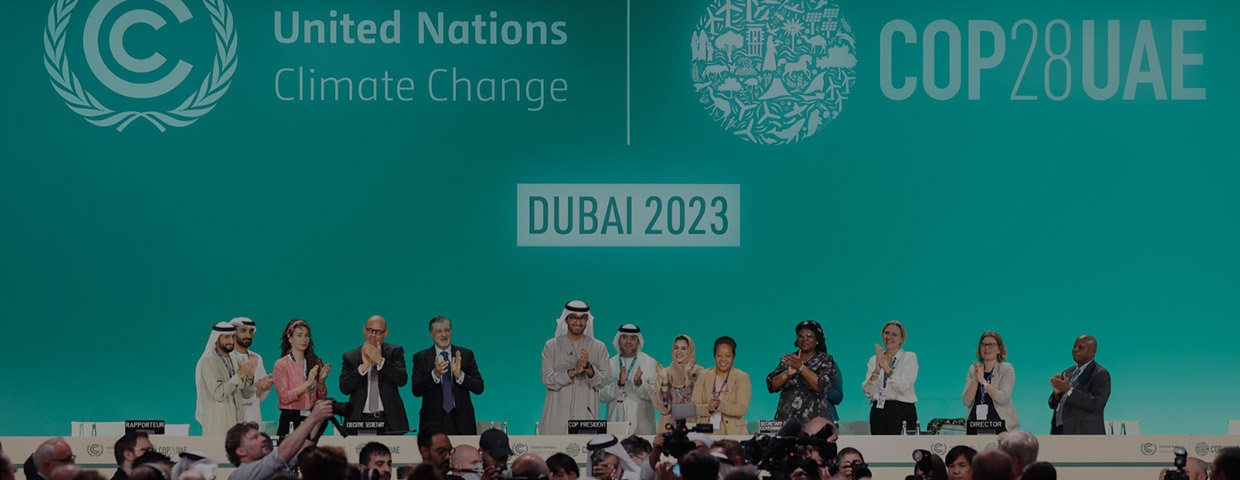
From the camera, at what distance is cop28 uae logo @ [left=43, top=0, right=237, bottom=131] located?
9812 millimetres

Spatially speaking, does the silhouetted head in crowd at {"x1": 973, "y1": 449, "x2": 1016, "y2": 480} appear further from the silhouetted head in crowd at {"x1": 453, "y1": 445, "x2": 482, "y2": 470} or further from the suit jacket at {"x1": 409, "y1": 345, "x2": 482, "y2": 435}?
the suit jacket at {"x1": 409, "y1": 345, "x2": 482, "y2": 435}

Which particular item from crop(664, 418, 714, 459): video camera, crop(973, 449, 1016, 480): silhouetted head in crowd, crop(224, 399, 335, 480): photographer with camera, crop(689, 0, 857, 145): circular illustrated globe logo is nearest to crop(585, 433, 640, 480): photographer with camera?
crop(664, 418, 714, 459): video camera

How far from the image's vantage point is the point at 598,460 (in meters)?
5.47

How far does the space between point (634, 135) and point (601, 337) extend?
152 cm

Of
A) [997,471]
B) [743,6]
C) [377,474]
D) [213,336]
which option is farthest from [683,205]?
[997,471]

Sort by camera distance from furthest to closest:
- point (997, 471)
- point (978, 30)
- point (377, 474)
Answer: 1. point (978, 30)
2. point (377, 474)
3. point (997, 471)

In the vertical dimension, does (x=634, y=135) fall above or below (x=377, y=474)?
above

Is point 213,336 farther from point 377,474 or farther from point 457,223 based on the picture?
point 377,474

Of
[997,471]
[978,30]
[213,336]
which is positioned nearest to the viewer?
[997,471]

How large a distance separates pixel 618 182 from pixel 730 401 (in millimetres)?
2602

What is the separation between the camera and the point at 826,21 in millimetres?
9836

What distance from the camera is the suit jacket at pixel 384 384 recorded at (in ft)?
25.9

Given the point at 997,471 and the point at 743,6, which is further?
the point at 743,6

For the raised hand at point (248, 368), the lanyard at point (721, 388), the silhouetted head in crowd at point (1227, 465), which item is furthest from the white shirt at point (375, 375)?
the silhouetted head in crowd at point (1227, 465)
